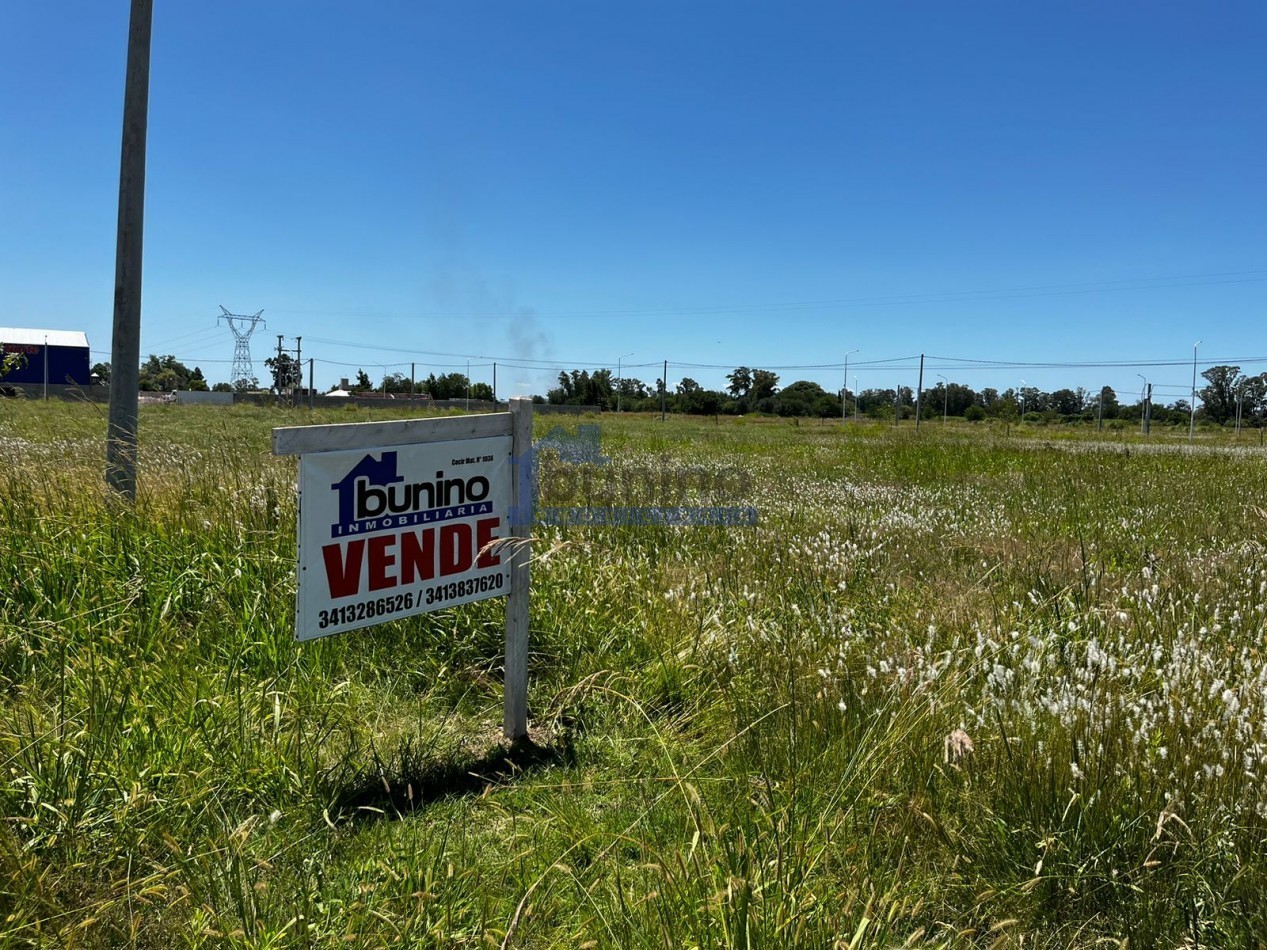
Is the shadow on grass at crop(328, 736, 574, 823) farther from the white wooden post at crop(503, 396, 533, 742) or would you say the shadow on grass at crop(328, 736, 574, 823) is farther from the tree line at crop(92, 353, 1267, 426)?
the tree line at crop(92, 353, 1267, 426)

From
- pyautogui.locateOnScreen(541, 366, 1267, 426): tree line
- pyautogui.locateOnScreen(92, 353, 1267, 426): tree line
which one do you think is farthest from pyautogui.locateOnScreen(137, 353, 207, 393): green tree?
pyautogui.locateOnScreen(541, 366, 1267, 426): tree line

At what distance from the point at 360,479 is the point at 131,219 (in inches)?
167

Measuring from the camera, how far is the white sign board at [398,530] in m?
2.73

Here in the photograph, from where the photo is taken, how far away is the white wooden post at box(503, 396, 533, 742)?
339cm

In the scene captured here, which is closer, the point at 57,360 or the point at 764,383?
the point at 57,360

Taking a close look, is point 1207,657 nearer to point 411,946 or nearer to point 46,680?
point 411,946

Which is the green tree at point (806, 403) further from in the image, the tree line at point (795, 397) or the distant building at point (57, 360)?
the distant building at point (57, 360)

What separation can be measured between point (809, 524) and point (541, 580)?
12.8 feet

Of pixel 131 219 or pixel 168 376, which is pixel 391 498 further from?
pixel 168 376

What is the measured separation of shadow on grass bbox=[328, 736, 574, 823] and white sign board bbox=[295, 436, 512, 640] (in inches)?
Result: 22.7

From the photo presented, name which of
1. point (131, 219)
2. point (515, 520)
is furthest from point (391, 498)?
point (131, 219)

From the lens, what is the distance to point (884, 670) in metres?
3.14

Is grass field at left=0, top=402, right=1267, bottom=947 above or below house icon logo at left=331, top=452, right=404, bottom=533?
below

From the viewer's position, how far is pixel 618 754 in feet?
10.2
